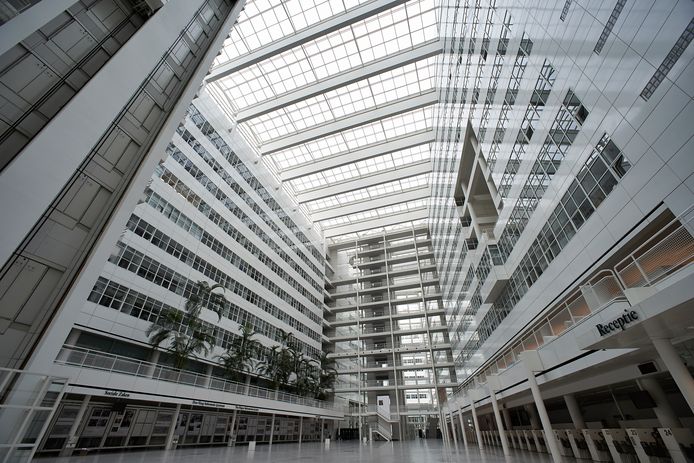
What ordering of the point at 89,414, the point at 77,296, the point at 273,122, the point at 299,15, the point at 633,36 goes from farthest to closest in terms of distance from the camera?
the point at 273,122 → the point at 299,15 → the point at 89,414 → the point at 633,36 → the point at 77,296

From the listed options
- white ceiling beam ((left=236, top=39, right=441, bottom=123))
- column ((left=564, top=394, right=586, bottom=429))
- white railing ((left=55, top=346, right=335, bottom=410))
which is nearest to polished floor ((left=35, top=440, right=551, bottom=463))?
column ((left=564, top=394, right=586, bottom=429))

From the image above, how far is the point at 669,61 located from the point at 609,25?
323 centimetres

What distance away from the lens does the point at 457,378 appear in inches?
1879

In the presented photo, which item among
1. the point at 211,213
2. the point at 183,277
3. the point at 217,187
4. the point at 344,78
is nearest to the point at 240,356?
the point at 183,277

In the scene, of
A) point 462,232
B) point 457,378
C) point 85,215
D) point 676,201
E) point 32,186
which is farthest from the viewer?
point 457,378

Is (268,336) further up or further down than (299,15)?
further down

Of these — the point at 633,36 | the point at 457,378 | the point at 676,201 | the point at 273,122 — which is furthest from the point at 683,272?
the point at 457,378

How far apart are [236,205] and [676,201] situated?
37304 mm

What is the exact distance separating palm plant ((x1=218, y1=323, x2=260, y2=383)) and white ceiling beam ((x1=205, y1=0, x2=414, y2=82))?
88.8 ft

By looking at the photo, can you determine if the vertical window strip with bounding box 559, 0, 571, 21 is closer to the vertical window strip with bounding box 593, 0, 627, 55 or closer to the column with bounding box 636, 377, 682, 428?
the vertical window strip with bounding box 593, 0, 627, 55

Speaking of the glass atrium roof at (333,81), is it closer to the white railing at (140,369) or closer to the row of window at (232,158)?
the row of window at (232,158)

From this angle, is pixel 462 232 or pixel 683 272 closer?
pixel 683 272

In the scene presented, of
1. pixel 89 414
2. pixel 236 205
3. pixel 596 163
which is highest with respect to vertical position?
pixel 236 205

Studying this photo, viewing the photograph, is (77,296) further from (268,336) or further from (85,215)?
(268,336)
